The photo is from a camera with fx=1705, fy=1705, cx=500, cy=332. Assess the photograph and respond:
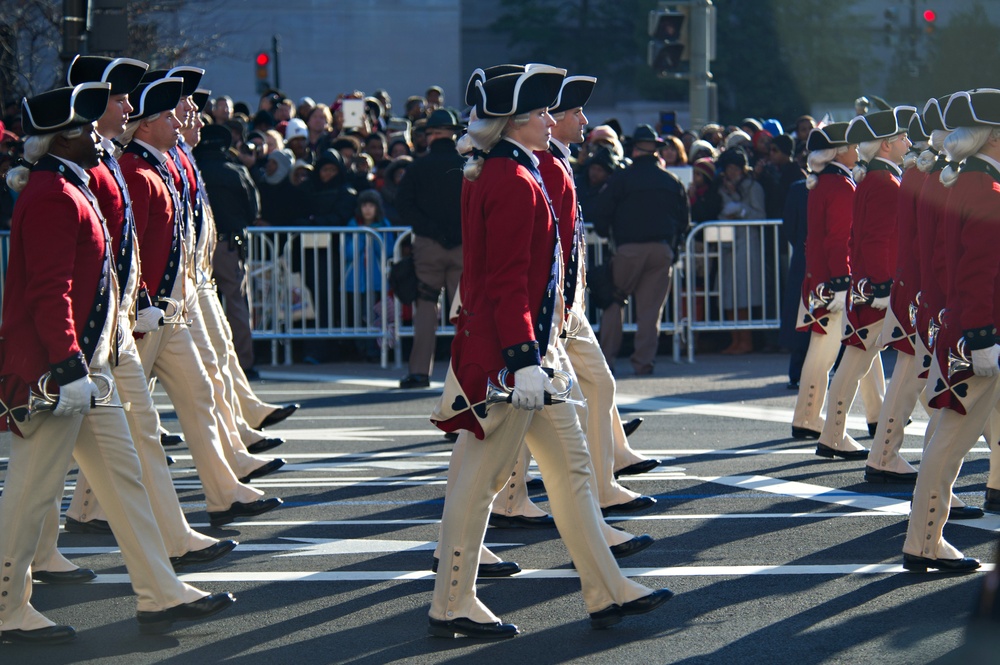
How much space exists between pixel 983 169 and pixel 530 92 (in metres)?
1.90

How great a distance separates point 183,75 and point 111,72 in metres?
1.53

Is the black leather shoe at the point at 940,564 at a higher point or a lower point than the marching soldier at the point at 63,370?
lower

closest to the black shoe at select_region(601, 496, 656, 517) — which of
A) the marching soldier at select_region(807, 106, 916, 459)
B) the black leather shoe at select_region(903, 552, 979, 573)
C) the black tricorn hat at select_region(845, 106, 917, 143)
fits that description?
the black leather shoe at select_region(903, 552, 979, 573)

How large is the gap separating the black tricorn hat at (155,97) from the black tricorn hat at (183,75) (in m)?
0.07

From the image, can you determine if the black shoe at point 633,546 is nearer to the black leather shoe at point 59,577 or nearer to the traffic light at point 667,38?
the black leather shoe at point 59,577

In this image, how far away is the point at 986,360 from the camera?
6512 mm

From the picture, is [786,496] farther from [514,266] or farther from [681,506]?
[514,266]

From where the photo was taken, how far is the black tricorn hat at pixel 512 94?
5.94 m

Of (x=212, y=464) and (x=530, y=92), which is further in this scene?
(x=212, y=464)

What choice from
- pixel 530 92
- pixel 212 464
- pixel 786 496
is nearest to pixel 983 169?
pixel 530 92

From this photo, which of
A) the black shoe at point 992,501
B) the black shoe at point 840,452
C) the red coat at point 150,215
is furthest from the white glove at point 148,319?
the black shoe at point 840,452

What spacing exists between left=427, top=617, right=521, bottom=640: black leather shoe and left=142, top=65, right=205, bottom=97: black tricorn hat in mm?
3180

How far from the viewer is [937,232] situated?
23.1ft

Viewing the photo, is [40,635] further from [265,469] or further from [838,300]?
[838,300]
